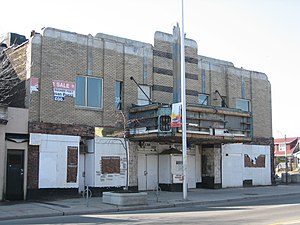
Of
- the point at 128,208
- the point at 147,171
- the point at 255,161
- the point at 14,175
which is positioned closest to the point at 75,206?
the point at 128,208

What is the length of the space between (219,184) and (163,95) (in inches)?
288

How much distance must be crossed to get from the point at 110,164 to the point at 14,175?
532 centimetres

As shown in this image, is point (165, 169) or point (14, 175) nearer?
point (14, 175)

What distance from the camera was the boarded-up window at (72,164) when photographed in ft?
74.2

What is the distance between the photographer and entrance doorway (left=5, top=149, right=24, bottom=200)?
20.9 metres

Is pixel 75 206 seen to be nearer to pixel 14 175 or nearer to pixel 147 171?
pixel 14 175

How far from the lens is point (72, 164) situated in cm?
2278

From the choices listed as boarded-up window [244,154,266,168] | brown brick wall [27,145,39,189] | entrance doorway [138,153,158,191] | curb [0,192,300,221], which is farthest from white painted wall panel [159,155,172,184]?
brown brick wall [27,145,39,189]

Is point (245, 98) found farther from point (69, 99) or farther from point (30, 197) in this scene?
point (30, 197)

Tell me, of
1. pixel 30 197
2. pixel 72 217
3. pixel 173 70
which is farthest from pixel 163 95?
pixel 72 217

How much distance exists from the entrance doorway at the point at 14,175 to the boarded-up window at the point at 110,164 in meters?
4.47

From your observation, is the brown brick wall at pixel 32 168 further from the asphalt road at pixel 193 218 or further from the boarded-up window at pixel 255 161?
the boarded-up window at pixel 255 161

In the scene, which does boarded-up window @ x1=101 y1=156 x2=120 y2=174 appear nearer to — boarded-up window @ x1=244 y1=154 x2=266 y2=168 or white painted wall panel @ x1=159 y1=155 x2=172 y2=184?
white painted wall panel @ x1=159 y1=155 x2=172 y2=184

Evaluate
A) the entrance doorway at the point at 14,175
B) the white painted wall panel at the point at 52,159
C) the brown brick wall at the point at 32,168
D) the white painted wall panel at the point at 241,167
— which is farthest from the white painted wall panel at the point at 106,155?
the white painted wall panel at the point at 241,167
